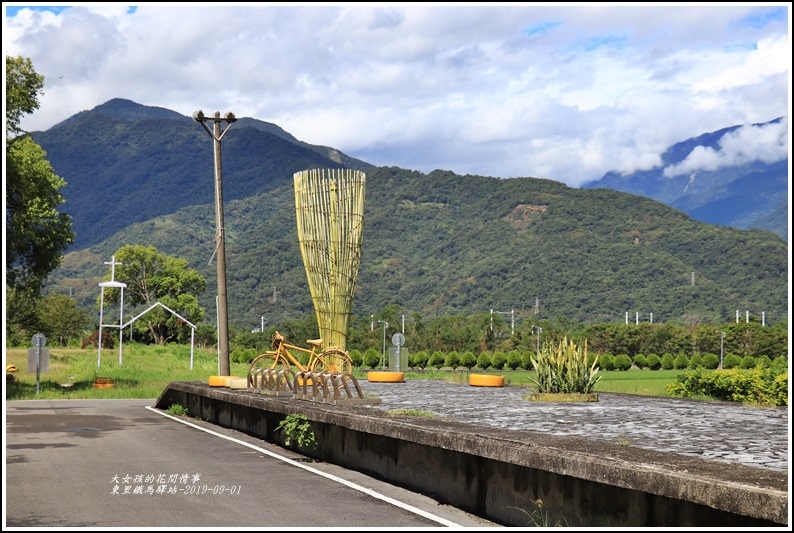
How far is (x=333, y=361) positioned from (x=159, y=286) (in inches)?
3238

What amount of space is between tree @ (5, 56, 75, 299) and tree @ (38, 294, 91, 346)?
50072 mm

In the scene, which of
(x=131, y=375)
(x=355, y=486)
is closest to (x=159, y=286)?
(x=131, y=375)

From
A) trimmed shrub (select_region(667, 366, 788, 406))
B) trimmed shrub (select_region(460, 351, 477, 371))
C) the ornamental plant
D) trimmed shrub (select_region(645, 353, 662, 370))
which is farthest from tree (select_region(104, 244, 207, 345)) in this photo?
the ornamental plant

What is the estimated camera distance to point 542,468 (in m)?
8.04

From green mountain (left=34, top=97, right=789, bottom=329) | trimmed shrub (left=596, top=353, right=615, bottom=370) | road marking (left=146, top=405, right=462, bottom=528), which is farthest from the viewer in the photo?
green mountain (left=34, top=97, right=789, bottom=329)

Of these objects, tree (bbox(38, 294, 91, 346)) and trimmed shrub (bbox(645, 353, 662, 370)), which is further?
tree (bbox(38, 294, 91, 346))

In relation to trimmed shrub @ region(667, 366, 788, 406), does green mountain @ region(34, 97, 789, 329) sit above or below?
above

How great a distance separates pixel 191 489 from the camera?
35.1ft

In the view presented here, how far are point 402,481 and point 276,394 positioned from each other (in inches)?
306

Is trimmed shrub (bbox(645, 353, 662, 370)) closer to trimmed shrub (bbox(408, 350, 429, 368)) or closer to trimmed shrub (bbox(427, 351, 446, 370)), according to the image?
trimmed shrub (bbox(427, 351, 446, 370))

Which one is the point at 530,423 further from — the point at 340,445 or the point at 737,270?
the point at 737,270

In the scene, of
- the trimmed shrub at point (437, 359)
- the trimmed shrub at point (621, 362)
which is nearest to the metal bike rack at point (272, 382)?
the trimmed shrub at point (437, 359)

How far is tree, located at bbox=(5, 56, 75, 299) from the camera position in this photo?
33438 millimetres

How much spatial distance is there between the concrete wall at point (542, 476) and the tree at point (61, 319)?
7735 cm
